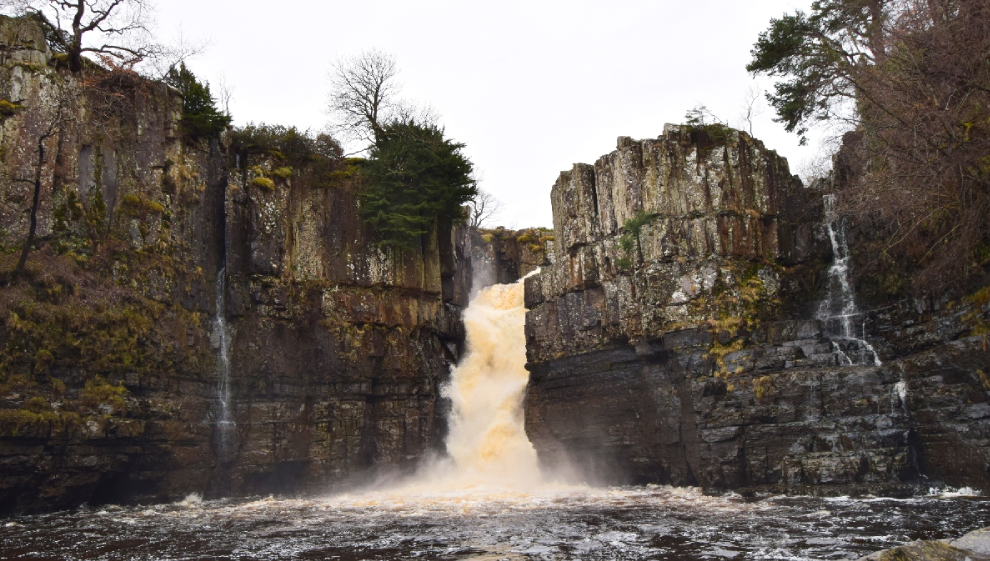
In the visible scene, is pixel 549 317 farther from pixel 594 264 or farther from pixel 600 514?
pixel 600 514

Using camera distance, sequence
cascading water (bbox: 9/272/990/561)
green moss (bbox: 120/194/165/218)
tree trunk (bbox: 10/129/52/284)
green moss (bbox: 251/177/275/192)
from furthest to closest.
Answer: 1. green moss (bbox: 251/177/275/192)
2. green moss (bbox: 120/194/165/218)
3. tree trunk (bbox: 10/129/52/284)
4. cascading water (bbox: 9/272/990/561)

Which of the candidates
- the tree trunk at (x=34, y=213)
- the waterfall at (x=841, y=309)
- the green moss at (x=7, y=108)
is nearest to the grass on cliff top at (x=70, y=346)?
the tree trunk at (x=34, y=213)

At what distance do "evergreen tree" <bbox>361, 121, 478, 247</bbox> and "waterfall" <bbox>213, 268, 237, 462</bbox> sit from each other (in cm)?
917

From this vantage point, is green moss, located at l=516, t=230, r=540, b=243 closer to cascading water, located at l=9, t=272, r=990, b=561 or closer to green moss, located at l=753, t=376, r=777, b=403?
cascading water, located at l=9, t=272, r=990, b=561

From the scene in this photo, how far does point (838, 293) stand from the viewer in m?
37.9

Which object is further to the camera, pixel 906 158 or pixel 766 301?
pixel 766 301

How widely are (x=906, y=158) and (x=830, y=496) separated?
482 inches

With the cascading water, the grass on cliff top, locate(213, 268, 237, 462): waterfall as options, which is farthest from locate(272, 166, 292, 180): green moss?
the grass on cliff top

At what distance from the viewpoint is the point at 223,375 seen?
126 feet

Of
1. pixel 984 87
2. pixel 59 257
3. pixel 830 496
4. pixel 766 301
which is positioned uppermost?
pixel 984 87

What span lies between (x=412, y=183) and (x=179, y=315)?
49.5ft

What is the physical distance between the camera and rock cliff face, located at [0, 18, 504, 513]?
31.4 metres

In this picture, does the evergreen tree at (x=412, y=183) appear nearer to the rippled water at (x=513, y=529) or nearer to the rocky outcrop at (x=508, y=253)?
the rocky outcrop at (x=508, y=253)

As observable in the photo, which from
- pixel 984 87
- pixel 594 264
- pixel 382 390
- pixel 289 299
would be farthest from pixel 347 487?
pixel 984 87
